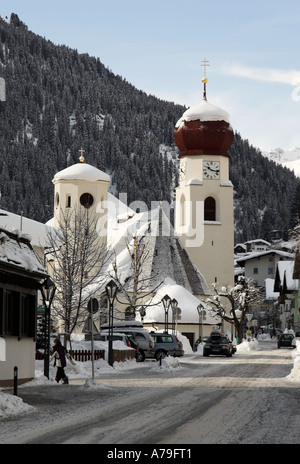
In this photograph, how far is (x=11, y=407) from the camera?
1719 centimetres

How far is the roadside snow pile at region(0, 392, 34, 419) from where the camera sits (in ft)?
55.3

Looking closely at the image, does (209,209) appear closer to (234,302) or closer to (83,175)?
(83,175)

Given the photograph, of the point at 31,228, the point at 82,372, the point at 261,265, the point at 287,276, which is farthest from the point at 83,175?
the point at 261,265

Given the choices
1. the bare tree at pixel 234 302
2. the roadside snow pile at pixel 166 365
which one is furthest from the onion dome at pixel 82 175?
the roadside snow pile at pixel 166 365

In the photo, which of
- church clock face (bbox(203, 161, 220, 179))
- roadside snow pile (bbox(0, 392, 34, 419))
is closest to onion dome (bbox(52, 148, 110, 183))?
church clock face (bbox(203, 161, 220, 179))

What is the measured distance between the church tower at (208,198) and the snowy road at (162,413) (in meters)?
65.6

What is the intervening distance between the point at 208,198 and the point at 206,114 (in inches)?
326

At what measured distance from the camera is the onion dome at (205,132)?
94.5 m

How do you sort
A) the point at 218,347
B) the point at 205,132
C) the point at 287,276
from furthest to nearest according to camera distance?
the point at 287,276
the point at 205,132
the point at 218,347

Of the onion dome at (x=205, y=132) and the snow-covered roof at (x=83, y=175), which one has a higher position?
the onion dome at (x=205, y=132)

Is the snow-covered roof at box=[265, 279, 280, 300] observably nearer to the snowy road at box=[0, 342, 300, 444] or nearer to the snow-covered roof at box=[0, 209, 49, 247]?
the snow-covered roof at box=[0, 209, 49, 247]

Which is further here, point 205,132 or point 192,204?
point 205,132

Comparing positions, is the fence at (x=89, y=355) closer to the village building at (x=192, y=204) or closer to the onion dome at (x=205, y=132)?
the village building at (x=192, y=204)
